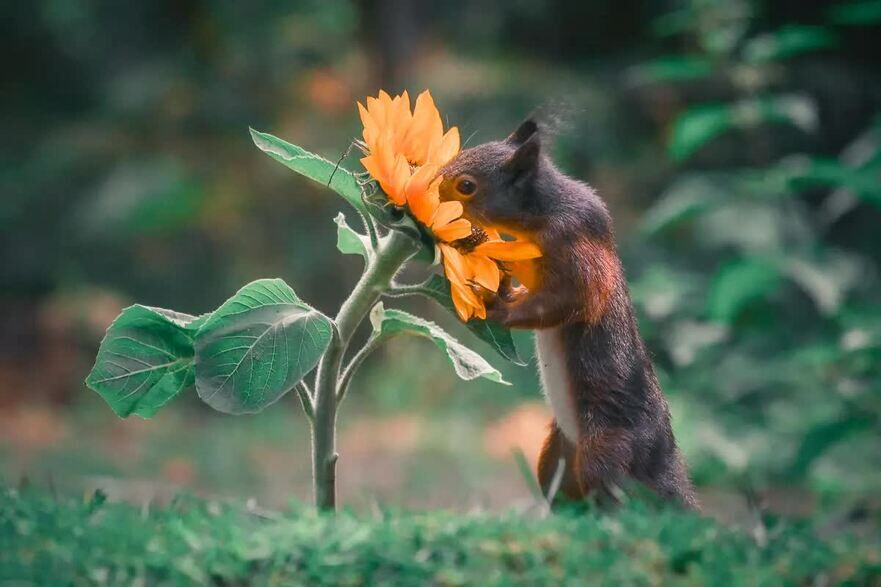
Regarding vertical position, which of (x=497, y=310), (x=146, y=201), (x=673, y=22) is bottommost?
(x=497, y=310)

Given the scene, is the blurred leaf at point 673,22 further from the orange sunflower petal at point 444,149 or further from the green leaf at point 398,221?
the green leaf at point 398,221

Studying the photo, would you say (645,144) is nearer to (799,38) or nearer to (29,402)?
(799,38)

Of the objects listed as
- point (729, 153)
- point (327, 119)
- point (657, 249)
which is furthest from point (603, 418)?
point (327, 119)

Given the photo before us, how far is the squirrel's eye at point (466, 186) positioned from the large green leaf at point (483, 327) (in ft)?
0.61

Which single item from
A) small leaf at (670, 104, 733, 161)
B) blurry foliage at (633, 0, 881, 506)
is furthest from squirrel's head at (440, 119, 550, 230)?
small leaf at (670, 104, 733, 161)

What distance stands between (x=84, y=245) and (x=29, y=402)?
120 cm

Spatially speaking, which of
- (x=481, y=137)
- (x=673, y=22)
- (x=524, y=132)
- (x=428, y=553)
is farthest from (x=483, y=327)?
(x=673, y=22)

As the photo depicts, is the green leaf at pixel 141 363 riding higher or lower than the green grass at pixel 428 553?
higher

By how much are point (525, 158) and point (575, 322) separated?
27cm

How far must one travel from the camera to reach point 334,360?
1.65 meters

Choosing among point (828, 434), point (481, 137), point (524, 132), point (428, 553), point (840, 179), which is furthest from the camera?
point (840, 179)

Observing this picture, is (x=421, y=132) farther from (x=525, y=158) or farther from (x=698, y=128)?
(x=698, y=128)

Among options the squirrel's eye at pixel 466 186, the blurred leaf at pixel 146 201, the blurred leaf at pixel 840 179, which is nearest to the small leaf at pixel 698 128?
the blurred leaf at pixel 840 179

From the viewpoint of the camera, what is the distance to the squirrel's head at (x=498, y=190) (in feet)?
5.92
